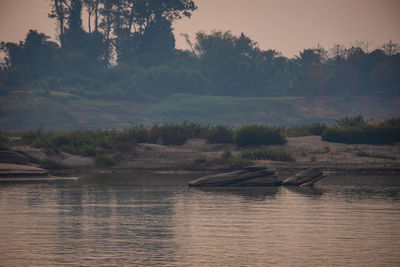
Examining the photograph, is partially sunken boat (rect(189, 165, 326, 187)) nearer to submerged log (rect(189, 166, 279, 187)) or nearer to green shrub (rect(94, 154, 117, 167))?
submerged log (rect(189, 166, 279, 187))

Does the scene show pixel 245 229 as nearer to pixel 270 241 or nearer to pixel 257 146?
pixel 270 241

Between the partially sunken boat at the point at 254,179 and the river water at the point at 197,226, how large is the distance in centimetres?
112

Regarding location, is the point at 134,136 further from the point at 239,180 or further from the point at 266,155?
the point at 239,180

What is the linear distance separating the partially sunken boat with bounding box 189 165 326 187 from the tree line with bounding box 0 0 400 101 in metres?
96.8

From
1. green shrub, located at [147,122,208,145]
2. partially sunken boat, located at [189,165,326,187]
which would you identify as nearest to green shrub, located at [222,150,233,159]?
green shrub, located at [147,122,208,145]

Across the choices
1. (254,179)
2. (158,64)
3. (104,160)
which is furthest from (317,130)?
(158,64)

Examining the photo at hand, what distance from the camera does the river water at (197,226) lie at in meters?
15.9

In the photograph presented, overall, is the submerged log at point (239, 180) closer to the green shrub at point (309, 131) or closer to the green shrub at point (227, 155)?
the green shrub at point (227, 155)

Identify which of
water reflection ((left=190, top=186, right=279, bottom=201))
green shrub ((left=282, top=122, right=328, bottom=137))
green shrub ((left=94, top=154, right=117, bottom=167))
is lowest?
water reflection ((left=190, top=186, right=279, bottom=201))

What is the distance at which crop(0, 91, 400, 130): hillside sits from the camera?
109 metres

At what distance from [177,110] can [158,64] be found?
22.2m

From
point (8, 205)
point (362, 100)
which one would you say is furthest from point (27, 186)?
point (362, 100)

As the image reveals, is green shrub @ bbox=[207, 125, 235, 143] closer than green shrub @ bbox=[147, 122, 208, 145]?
No

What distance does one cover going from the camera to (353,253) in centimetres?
1634
